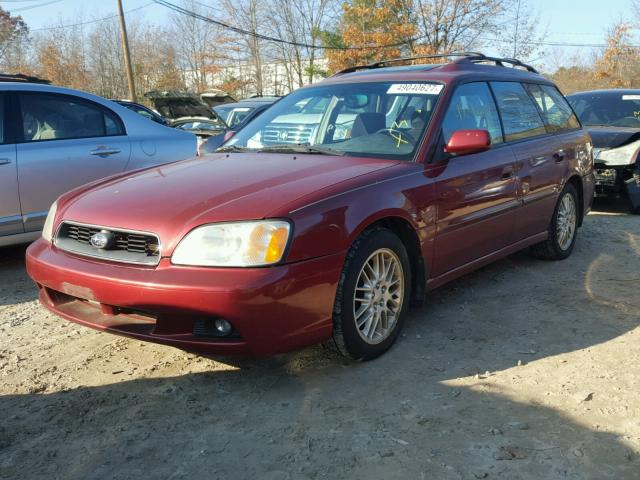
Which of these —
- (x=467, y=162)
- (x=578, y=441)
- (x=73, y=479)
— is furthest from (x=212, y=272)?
(x=467, y=162)

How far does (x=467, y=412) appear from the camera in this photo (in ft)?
8.90

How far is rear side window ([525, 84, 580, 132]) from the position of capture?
16.4ft

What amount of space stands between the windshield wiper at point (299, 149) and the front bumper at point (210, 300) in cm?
96

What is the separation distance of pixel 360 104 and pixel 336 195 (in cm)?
125

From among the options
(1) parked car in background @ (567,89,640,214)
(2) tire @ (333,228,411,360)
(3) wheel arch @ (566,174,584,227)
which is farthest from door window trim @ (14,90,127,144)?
(1) parked car in background @ (567,89,640,214)

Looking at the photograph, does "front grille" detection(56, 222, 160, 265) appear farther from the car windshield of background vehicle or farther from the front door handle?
the front door handle

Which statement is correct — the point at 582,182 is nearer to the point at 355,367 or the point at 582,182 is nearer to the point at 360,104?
the point at 360,104

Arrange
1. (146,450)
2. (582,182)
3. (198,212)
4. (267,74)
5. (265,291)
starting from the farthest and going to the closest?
1. (267,74)
2. (582,182)
3. (198,212)
4. (265,291)
5. (146,450)

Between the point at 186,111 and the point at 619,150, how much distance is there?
32.2ft

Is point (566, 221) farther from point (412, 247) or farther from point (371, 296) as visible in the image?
point (371, 296)

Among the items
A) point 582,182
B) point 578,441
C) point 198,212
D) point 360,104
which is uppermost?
point 360,104

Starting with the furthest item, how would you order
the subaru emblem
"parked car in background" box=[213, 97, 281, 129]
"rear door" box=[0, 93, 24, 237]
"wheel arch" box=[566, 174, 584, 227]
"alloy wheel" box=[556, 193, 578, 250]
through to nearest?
1. "parked car in background" box=[213, 97, 281, 129]
2. "wheel arch" box=[566, 174, 584, 227]
3. "alloy wheel" box=[556, 193, 578, 250]
4. "rear door" box=[0, 93, 24, 237]
5. the subaru emblem

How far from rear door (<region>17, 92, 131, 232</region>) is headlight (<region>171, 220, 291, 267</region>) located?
2830mm

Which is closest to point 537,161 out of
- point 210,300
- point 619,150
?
point 210,300
